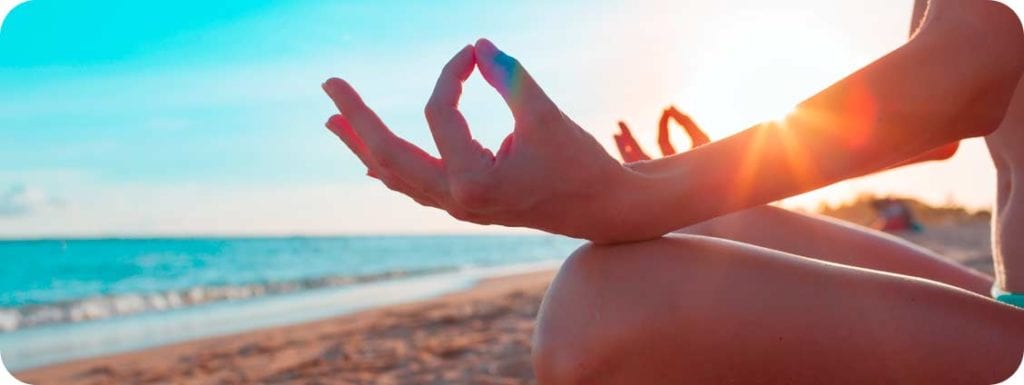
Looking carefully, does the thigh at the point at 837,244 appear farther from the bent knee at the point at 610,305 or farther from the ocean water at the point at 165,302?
the ocean water at the point at 165,302

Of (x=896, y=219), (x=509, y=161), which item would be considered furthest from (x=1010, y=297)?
(x=896, y=219)

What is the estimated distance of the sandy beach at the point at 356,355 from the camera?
3492 mm

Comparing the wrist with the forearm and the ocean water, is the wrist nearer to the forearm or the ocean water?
the forearm

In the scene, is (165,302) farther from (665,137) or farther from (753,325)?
(753,325)

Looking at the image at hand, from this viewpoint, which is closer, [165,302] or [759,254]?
[759,254]

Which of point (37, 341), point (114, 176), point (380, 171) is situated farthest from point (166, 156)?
point (380, 171)

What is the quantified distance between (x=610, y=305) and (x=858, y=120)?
34 centimetres

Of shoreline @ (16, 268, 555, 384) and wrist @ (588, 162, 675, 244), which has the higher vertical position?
wrist @ (588, 162, 675, 244)

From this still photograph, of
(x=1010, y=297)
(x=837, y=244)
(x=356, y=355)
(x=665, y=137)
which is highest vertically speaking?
(x=665, y=137)

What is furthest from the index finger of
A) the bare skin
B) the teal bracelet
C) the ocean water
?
the ocean water

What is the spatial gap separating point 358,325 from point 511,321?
1.20m

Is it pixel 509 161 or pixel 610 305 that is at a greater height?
pixel 509 161

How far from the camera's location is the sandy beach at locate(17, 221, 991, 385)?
3.49m

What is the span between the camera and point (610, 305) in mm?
897
